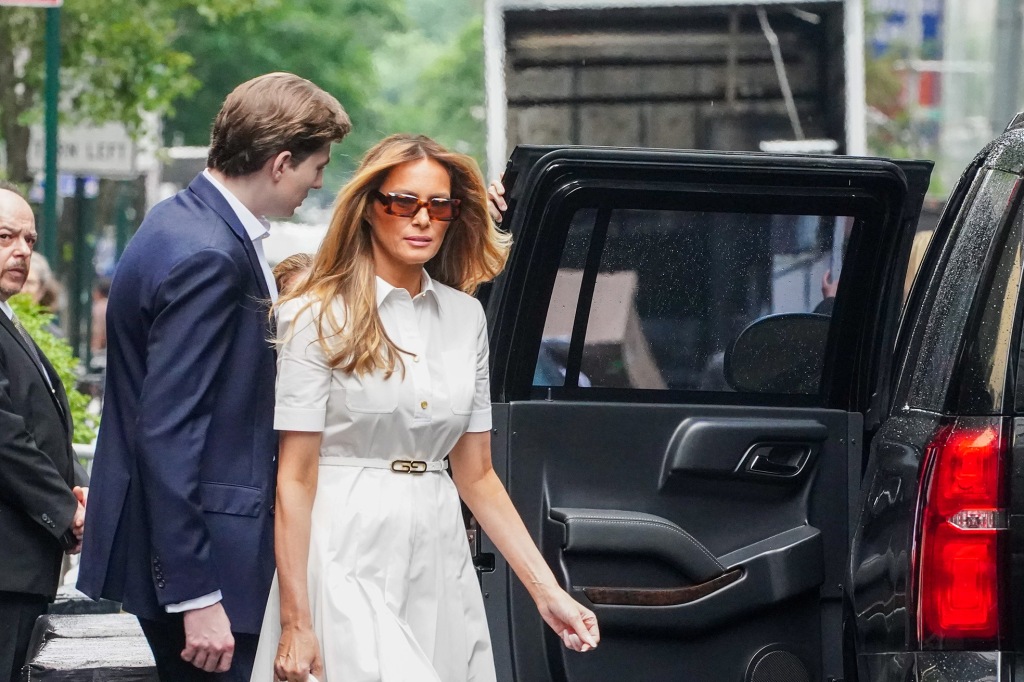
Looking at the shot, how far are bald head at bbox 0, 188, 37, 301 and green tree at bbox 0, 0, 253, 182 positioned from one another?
Answer: 10716 mm

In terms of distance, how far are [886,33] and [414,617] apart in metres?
53.9

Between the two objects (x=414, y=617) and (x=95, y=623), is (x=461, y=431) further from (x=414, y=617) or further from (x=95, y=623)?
(x=95, y=623)

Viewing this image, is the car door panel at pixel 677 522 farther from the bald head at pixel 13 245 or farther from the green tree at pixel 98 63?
the green tree at pixel 98 63

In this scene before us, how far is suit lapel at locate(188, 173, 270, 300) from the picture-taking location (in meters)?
3.34

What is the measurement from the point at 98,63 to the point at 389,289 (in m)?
13.0

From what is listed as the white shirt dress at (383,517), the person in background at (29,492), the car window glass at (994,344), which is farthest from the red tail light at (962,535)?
the person in background at (29,492)

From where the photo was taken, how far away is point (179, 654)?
11.0 ft

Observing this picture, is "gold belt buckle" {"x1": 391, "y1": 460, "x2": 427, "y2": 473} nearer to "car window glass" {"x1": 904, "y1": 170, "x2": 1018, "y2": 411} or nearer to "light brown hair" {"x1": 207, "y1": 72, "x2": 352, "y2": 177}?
"light brown hair" {"x1": 207, "y1": 72, "x2": 352, "y2": 177}

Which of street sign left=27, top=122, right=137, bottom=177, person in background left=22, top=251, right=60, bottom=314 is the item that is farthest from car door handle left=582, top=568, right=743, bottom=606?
street sign left=27, top=122, right=137, bottom=177

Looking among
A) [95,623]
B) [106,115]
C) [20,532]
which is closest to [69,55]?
[106,115]

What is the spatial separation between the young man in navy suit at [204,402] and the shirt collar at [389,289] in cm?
23

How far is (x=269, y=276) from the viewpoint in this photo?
3.45 m

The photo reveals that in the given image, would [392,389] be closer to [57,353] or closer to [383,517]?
[383,517]

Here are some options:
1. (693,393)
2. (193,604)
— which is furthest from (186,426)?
(693,393)
